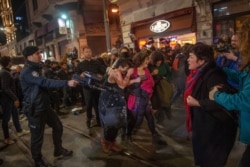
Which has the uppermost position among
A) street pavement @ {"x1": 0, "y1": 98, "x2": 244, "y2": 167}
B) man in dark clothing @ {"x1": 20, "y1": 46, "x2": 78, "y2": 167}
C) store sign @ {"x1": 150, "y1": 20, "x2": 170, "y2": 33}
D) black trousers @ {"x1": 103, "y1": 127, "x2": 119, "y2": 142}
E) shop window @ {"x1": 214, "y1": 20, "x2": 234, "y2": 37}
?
store sign @ {"x1": 150, "y1": 20, "x2": 170, "y2": 33}

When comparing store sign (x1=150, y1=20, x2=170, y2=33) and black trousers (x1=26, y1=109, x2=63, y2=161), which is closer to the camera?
black trousers (x1=26, y1=109, x2=63, y2=161)

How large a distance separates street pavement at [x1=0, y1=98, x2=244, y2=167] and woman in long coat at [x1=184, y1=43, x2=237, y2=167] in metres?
1.53

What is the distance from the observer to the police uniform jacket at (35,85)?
4324 millimetres

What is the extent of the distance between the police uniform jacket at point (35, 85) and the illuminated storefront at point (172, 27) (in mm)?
8808

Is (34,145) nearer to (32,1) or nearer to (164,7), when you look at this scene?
(164,7)

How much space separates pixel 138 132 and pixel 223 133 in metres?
3.46

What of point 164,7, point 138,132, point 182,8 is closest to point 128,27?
point 164,7

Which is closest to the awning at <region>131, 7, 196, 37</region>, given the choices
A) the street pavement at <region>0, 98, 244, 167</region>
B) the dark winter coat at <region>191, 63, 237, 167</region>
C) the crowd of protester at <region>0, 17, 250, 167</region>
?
the crowd of protester at <region>0, 17, 250, 167</region>

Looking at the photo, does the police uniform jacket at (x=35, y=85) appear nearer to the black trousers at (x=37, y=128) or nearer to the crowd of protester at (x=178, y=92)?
the black trousers at (x=37, y=128)

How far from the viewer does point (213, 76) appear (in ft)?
9.00

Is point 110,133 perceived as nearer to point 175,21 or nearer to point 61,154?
point 61,154

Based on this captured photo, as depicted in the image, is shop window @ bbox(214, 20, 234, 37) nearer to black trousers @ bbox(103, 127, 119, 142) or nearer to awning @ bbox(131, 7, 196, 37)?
awning @ bbox(131, 7, 196, 37)

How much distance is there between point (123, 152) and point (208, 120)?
8.37 ft

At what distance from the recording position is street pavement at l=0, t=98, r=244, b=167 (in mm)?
4512
